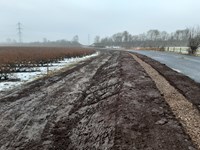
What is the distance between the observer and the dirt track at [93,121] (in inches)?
228

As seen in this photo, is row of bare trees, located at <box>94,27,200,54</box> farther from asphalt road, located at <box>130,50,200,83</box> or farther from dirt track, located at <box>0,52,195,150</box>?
dirt track, located at <box>0,52,195,150</box>

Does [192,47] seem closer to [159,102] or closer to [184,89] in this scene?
[184,89]

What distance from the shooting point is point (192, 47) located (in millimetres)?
41156

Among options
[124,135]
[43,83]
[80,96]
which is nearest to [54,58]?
[43,83]

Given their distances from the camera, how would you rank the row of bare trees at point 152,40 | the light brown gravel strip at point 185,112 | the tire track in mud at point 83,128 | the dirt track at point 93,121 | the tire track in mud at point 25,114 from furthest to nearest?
the row of bare trees at point 152,40
the tire track in mud at point 25,114
the light brown gravel strip at point 185,112
the tire track in mud at point 83,128
the dirt track at point 93,121

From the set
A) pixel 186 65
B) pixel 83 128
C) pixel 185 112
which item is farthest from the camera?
A: pixel 186 65

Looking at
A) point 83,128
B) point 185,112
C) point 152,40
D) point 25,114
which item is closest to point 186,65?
point 185,112

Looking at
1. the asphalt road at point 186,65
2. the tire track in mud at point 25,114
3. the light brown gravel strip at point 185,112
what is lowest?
the tire track in mud at point 25,114

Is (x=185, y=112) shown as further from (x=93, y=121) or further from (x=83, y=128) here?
(x=83, y=128)

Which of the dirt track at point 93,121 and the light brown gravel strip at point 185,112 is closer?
the dirt track at point 93,121

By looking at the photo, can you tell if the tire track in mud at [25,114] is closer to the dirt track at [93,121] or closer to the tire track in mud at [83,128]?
the dirt track at [93,121]

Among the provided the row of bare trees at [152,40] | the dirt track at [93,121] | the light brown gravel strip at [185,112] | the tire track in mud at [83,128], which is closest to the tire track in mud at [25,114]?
the dirt track at [93,121]

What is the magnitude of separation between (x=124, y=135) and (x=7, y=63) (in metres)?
16.9

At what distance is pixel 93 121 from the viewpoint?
7453mm
